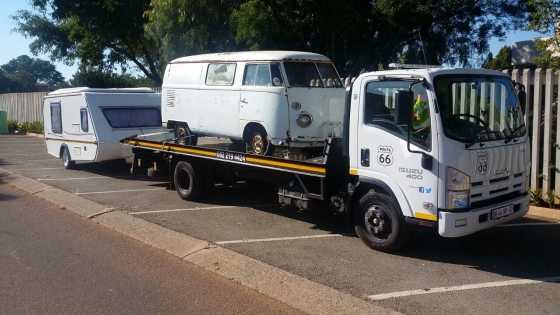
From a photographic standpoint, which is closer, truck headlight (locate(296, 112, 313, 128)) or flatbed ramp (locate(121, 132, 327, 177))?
flatbed ramp (locate(121, 132, 327, 177))

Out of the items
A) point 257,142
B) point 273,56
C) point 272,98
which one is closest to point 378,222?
point 272,98

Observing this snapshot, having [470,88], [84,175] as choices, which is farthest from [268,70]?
[84,175]

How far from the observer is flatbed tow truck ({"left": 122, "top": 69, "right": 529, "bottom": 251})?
677 centimetres

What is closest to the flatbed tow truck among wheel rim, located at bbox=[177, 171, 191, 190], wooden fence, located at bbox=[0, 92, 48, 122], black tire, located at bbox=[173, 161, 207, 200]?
black tire, located at bbox=[173, 161, 207, 200]

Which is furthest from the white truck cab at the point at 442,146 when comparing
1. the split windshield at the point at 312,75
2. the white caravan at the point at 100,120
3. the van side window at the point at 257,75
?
the white caravan at the point at 100,120

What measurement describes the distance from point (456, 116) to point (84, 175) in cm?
1098

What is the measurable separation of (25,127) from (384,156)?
93.9 feet

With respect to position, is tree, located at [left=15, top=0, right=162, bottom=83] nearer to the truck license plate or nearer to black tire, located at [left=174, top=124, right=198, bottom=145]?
black tire, located at [left=174, top=124, right=198, bottom=145]

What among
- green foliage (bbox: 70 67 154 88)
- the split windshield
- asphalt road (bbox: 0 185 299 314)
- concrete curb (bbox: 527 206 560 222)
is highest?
green foliage (bbox: 70 67 154 88)

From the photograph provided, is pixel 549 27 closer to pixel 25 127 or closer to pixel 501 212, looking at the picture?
pixel 501 212

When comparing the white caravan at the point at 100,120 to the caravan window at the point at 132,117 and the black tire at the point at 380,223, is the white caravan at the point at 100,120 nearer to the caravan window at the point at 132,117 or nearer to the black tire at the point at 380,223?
the caravan window at the point at 132,117

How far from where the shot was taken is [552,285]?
622cm

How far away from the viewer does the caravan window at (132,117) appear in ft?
50.7

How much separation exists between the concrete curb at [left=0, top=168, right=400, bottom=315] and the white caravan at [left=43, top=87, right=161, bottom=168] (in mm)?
4423
